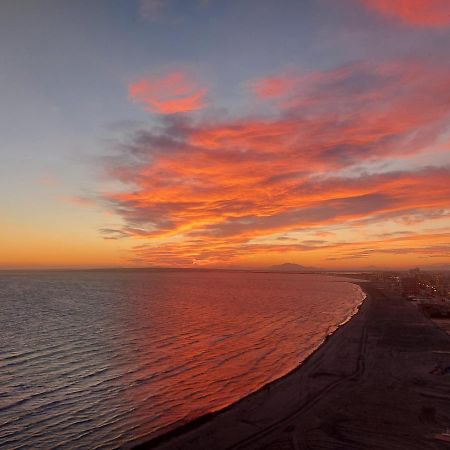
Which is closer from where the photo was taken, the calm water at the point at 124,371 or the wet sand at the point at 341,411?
the wet sand at the point at 341,411

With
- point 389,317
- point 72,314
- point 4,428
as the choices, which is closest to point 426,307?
point 389,317

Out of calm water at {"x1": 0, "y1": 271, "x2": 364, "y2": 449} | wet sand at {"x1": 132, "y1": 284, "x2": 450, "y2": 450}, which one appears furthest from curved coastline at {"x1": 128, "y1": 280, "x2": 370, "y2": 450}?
calm water at {"x1": 0, "y1": 271, "x2": 364, "y2": 449}

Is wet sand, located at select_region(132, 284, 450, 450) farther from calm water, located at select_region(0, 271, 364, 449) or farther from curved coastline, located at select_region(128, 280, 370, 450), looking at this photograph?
calm water, located at select_region(0, 271, 364, 449)

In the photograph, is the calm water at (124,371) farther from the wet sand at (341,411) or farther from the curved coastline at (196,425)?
the wet sand at (341,411)

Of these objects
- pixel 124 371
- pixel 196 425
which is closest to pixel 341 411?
pixel 196 425

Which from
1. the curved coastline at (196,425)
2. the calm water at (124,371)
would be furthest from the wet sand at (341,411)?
the calm water at (124,371)

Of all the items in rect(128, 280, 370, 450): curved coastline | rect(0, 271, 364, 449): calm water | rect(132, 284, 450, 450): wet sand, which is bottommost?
rect(0, 271, 364, 449): calm water

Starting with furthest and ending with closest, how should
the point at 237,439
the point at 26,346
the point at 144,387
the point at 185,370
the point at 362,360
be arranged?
the point at 26,346, the point at 362,360, the point at 185,370, the point at 144,387, the point at 237,439

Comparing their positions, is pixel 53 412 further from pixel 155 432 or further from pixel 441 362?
pixel 441 362
